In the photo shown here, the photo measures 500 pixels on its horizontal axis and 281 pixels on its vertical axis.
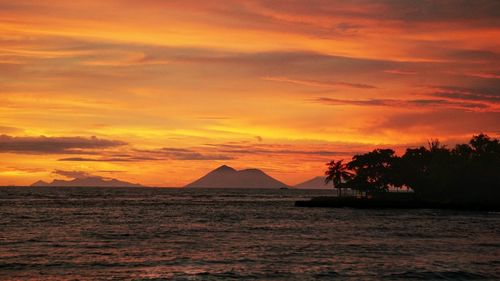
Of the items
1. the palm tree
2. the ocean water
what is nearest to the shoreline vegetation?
the palm tree

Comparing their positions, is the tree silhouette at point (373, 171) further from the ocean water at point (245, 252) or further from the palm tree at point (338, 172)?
the ocean water at point (245, 252)

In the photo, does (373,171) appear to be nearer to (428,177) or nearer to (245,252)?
(428,177)

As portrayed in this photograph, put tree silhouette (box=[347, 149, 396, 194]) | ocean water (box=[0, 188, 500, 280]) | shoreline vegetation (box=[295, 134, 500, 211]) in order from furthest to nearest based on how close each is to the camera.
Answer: tree silhouette (box=[347, 149, 396, 194])
shoreline vegetation (box=[295, 134, 500, 211])
ocean water (box=[0, 188, 500, 280])

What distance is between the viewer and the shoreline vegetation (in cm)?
15212

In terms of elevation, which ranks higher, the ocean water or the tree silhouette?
the tree silhouette

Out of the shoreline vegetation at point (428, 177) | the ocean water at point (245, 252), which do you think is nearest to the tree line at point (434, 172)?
the shoreline vegetation at point (428, 177)

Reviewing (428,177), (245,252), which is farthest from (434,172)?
(245,252)

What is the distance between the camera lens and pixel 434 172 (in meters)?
168

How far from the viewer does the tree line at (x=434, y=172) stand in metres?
158

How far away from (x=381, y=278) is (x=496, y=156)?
480ft

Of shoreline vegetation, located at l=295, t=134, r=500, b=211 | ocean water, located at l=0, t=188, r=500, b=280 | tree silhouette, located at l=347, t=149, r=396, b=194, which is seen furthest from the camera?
tree silhouette, located at l=347, t=149, r=396, b=194

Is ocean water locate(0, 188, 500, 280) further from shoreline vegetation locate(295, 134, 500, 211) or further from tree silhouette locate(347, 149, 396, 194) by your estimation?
tree silhouette locate(347, 149, 396, 194)

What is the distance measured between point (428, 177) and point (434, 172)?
453 centimetres

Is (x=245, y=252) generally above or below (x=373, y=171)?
below
